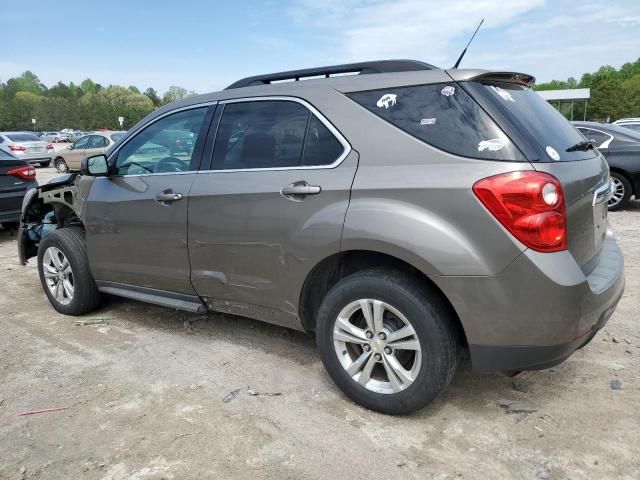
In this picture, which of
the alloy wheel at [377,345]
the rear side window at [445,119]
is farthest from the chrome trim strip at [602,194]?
the alloy wheel at [377,345]

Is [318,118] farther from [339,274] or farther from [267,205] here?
[339,274]

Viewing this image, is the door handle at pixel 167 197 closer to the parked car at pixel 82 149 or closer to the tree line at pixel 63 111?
the parked car at pixel 82 149

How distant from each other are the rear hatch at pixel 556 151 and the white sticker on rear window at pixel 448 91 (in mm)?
48

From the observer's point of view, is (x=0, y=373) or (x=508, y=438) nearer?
(x=508, y=438)

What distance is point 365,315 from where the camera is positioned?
275cm

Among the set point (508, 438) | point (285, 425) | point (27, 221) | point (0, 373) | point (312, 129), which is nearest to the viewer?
point (508, 438)

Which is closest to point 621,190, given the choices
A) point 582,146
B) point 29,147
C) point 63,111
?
point 582,146

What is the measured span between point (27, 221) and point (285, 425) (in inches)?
150

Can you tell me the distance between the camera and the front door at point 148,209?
11.6ft

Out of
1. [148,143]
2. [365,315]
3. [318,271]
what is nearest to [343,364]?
[365,315]

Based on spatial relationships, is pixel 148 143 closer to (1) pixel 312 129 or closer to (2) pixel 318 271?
(1) pixel 312 129

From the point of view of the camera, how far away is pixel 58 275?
4.52 metres

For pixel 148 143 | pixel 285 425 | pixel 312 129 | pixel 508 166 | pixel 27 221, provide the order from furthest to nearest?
pixel 27 221 < pixel 148 143 < pixel 312 129 < pixel 285 425 < pixel 508 166

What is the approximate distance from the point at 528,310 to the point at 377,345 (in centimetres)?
78
